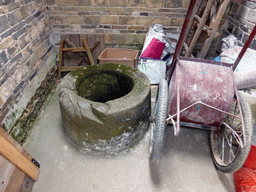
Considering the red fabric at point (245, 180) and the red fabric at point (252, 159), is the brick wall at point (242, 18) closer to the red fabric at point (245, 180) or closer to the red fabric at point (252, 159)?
the red fabric at point (252, 159)

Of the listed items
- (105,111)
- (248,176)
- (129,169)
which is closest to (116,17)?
(105,111)

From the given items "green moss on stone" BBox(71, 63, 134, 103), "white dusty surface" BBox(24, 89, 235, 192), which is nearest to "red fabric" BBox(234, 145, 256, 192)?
"white dusty surface" BBox(24, 89, 235, 192)

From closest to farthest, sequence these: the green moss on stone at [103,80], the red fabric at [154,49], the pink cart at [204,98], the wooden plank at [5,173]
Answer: the wooden plank at [5,173] → the pink cart at [204,98] → the green moss on stone at [103,80] → the red fabric at [154,49]

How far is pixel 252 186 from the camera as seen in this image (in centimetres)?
174

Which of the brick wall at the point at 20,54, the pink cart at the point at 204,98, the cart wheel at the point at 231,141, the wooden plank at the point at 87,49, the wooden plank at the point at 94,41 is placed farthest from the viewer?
the wooden plank at the point at 94,41

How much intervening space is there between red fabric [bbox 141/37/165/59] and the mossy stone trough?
3.41ft

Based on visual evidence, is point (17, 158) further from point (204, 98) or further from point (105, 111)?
point (204, 98)

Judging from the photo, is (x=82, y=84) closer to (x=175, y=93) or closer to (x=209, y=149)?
(x=175, y=93)

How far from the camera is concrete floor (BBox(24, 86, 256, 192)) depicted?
6.22ft

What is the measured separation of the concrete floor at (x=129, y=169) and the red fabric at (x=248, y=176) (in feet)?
0.34

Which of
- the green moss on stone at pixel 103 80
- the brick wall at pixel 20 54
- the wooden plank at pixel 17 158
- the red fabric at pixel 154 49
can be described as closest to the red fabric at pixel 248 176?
the green moss on stone at pixel 103 80

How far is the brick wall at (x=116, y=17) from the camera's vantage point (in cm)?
328

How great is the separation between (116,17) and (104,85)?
Result: 1641 millimetres

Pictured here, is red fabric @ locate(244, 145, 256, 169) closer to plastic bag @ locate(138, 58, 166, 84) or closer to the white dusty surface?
the white dusty surface
